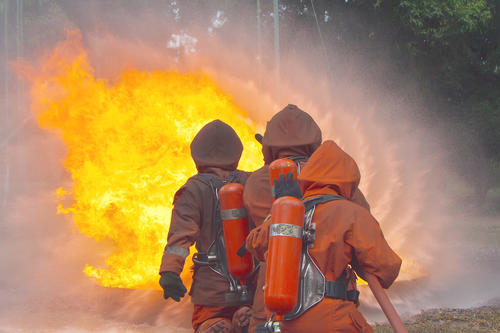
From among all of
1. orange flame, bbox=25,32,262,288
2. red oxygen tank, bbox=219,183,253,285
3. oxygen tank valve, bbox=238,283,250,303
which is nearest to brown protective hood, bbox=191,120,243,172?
red oxygen tank, bbox=219,183,253,285

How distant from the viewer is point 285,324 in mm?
2693

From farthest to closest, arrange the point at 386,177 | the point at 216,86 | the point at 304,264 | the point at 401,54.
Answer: the point at 401,54 < the point at 386,177 < the point at 216,86 < the point at 304,264

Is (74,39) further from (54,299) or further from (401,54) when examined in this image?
(401,54)

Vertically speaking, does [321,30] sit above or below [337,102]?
above

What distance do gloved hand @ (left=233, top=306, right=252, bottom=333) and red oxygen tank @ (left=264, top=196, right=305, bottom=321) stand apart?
1142mm

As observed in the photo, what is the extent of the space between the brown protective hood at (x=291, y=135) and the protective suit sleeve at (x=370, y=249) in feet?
3.36

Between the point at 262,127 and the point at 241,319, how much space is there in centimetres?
564

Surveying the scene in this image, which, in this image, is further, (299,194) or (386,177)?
(386,177)

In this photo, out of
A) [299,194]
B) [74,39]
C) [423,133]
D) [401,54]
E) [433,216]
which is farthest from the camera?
Result: [433,216]

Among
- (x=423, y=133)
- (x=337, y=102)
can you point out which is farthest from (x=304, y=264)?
(x=423, y=133)

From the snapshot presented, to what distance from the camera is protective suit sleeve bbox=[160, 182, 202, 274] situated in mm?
3801

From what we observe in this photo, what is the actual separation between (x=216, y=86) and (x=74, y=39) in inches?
120

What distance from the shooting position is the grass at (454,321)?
639 cm

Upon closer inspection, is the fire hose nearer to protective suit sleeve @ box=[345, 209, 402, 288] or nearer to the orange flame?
protective suit sleeve @ box=[345, 209, 402, 288]
